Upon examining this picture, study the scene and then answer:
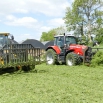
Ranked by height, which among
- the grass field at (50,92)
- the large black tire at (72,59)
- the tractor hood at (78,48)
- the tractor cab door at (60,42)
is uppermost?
the tractor cab door at (60,42)

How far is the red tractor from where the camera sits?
14845 millimetres

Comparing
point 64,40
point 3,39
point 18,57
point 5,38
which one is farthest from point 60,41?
point 18,57

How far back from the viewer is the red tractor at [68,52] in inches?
584

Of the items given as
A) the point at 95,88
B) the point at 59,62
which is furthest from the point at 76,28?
the point at 95,88

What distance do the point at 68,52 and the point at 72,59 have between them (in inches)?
28.9

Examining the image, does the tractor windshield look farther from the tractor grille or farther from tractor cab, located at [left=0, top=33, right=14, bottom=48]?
tractor cab, located at [left=0, top=33, right=14, bottom=48]

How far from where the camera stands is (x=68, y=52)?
15.6 m

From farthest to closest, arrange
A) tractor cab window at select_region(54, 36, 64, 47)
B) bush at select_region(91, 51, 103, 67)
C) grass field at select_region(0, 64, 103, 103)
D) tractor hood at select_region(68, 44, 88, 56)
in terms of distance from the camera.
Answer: tractor cab window at select_region(54, 36, 64, 47) → tractor hood at select_region(68, 44, 88, 56) → bush at select_region(91, 51, 103, 67) → grass field at select_region(0, 64, 103, 103)

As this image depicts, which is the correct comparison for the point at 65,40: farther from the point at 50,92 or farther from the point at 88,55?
the point at 50,92

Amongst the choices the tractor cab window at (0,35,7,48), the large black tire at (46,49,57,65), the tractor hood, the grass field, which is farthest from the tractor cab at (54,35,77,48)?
the grass field

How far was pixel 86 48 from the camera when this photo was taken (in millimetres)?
14953

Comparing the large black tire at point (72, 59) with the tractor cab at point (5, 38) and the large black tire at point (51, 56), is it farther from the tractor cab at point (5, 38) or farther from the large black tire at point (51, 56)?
the tractor cab at point (5, 38)

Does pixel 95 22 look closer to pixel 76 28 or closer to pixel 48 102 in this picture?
pixel 76 28

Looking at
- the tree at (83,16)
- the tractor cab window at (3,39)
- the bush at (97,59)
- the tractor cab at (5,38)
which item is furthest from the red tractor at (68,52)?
the tree at (83,16)
